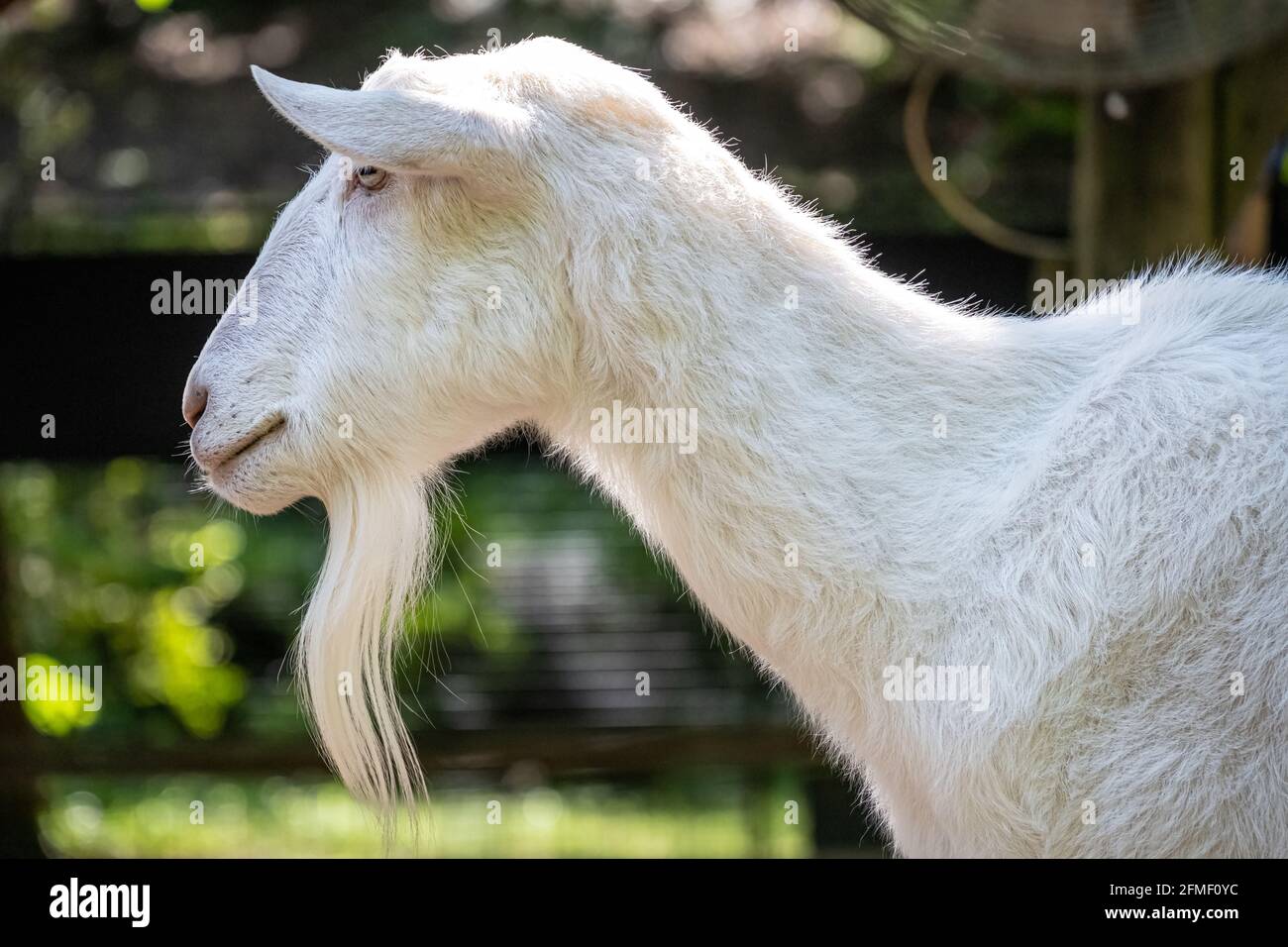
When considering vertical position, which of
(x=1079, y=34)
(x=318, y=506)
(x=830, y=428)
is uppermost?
(x=1079, y=34)

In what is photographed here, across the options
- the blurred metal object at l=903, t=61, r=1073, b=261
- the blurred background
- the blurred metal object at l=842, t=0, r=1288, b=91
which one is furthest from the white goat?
the blurred background

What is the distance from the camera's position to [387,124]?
2.46 meters

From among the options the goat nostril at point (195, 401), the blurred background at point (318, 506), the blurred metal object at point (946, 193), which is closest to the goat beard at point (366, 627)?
the goat nostril at point (195, 401)

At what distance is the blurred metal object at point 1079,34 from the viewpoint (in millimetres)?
4164

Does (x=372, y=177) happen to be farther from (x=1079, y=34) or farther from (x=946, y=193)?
(x=1079, y=34)

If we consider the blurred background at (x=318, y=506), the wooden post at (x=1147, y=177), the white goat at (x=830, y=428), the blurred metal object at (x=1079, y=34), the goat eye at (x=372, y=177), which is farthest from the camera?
the blurred background at (x=318, y=506)

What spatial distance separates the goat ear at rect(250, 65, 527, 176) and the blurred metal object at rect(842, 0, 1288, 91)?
2.02 metres

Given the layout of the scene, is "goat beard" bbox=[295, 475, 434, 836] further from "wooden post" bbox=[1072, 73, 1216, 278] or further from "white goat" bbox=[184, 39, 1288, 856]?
"wooden post" bbox=[1072, 73, 1216, 278]

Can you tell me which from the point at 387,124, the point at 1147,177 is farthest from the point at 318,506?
the point at 387,124

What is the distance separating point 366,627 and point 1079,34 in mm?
3048

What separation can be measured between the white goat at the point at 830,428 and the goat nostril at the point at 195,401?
12 millimetres

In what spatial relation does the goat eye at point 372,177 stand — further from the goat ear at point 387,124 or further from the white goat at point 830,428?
the goat ear at point 387,124

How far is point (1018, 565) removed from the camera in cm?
243

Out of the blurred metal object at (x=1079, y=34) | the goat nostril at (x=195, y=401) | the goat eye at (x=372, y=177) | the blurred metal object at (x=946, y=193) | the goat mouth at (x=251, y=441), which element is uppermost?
the blurred metal object at (x=1079, y=34)
